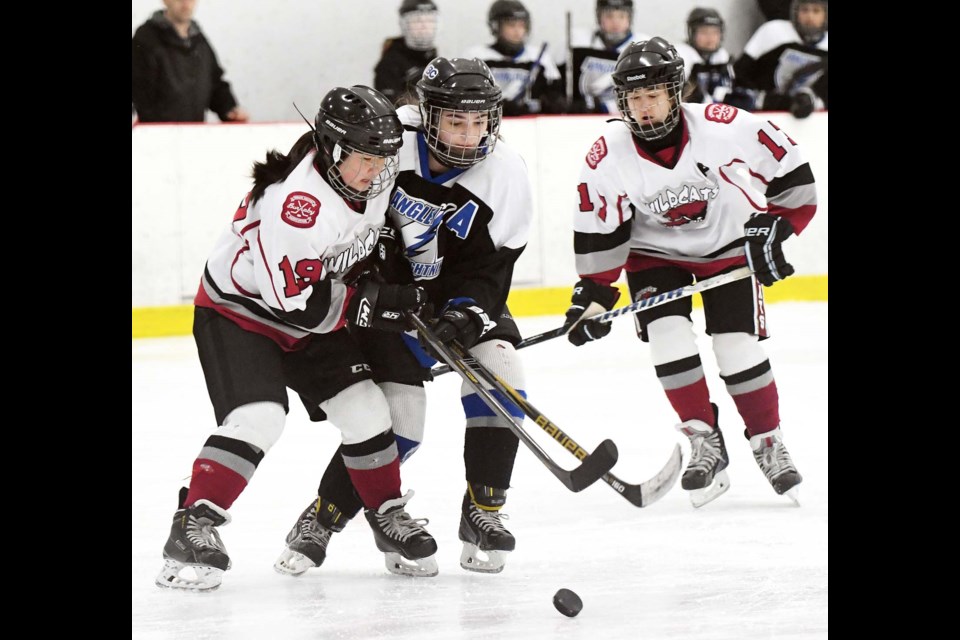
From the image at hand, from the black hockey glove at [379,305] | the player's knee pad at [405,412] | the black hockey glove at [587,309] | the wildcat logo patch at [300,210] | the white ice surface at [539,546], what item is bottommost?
the white ice surface at [539,546]

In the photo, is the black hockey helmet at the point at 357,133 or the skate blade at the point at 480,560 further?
the skate blade at the point at 480,560

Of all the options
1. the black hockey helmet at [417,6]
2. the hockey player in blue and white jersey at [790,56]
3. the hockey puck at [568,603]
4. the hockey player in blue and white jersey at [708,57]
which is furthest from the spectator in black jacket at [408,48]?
the hockey puck at [568,603]

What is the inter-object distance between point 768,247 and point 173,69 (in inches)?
136

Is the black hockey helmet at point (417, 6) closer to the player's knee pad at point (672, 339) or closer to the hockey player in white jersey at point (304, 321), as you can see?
the player's knee pad at point (672, 339)

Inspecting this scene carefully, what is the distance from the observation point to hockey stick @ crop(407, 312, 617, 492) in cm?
222

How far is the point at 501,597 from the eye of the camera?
229 centimetres

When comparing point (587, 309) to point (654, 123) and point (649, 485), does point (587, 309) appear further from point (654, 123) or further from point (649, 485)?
point (649, 485)

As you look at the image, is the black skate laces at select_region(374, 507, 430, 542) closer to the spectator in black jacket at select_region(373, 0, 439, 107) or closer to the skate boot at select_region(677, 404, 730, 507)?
the skate boot at select_region(677, 404, 730, 507)

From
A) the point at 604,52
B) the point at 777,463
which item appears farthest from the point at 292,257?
the point at 604,52

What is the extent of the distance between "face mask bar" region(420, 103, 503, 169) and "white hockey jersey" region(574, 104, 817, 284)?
56cm

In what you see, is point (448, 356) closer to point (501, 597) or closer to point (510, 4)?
point (501, 597)

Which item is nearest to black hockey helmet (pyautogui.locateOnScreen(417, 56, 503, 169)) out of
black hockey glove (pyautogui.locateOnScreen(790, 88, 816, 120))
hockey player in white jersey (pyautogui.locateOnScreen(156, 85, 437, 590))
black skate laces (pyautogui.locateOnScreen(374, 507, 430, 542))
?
hockey player in white jersey (pyautogui.locateOnScreen(156, 85, 437, 590))

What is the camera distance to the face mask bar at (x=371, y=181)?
2.30 metres
